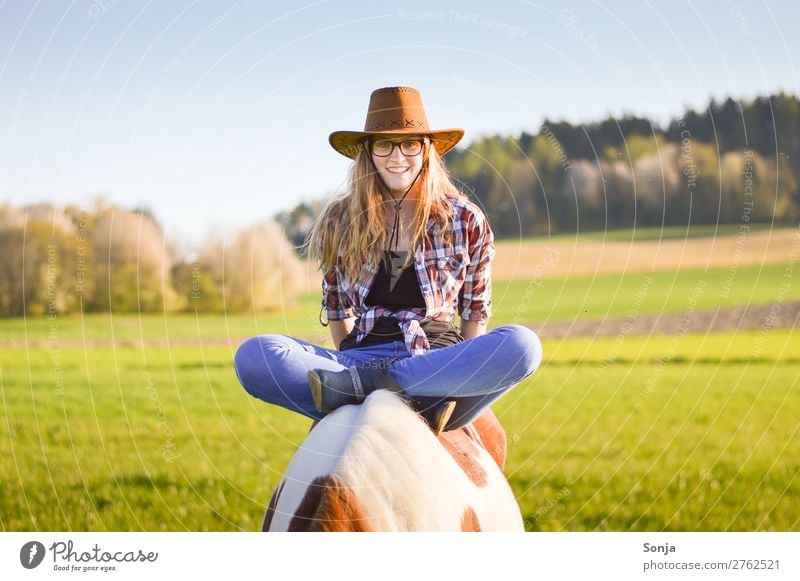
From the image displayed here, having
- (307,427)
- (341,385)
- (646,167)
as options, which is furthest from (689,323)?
(341,385)

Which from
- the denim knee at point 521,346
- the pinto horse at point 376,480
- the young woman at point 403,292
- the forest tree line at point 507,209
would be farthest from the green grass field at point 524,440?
the pinto horse at point 376,480

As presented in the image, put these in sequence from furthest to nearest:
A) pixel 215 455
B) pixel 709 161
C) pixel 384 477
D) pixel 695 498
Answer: pixel 709 161 < pixel 215 455 < pixel 695 498 < pixel 384 477

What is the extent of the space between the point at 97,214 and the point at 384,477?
5244 millimetres

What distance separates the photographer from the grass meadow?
616 cm

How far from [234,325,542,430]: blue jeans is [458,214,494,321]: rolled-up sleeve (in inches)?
21.3

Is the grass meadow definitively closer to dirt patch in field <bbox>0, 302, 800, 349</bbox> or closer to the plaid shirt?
dirt patch in field <bbox>0, 302, 800, 349</bbox>

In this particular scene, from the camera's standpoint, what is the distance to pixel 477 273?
3557mm

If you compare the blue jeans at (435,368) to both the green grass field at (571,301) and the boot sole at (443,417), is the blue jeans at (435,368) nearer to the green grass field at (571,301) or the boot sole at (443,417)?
the boot sole at (443,417)

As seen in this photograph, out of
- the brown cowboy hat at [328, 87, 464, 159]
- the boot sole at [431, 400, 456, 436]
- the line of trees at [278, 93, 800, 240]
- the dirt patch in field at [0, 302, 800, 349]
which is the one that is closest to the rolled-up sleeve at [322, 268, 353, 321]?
the brown cowboy hat at [328, 87, 464, 159]

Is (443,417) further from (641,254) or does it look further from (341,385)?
(641,254)

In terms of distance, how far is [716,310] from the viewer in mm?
14453

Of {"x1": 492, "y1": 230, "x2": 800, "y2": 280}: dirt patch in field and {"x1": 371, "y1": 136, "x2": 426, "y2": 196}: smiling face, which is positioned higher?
{"x1": 371, "y1": 136, "x2": 426, "y2": 196}: smiling face

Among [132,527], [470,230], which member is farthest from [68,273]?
[470,230]

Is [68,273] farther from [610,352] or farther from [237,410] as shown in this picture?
[610,352]
